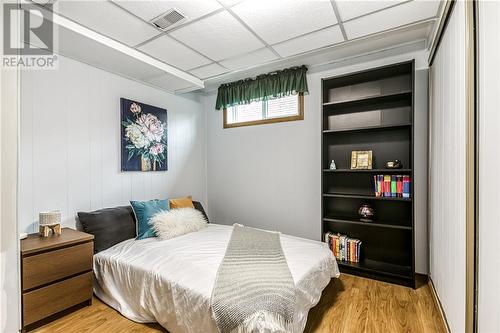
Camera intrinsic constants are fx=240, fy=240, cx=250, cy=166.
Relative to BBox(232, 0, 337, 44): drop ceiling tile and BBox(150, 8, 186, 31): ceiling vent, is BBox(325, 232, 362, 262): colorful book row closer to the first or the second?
BBox(232, 0, 337, 44): drop ceiling tile

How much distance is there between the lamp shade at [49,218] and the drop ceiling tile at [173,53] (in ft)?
5.97

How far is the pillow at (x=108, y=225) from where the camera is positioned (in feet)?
7.89

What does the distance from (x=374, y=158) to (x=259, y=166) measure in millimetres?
1541

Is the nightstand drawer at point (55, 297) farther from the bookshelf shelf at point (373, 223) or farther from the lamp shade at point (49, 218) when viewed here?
the bookshelf shelf at point (373, 223)

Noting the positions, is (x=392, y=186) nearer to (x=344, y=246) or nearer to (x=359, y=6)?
(x=344, y=246)

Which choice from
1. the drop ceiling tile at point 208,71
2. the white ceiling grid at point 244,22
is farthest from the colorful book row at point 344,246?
the drop ceiling tile at point 208,71

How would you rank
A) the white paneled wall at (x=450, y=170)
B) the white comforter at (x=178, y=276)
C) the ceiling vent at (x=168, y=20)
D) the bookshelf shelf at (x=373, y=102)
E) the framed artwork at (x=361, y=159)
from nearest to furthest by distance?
the white paneled wall at (x=450, y=170)
the white comforter at (x=178, y=276)
the ceiling vent at (x=168, y=20)
the bookshelf shelf at (x=373, y=102)
the framed artwork at (x=361, y=159)

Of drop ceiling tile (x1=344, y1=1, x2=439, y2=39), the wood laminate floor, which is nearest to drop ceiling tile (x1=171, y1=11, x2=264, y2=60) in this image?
drop ceiling tile (x1=344, y1=1, x2=439, y2=39)

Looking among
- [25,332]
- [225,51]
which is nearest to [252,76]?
[225,51]

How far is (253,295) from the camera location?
4.79 feet

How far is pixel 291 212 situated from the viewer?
3350 mm

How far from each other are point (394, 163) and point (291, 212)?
141 centimetres

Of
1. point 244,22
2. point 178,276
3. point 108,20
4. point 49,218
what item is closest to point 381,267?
point 178,276

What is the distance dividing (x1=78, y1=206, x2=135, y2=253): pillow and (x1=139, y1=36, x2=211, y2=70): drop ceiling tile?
1784 mm
